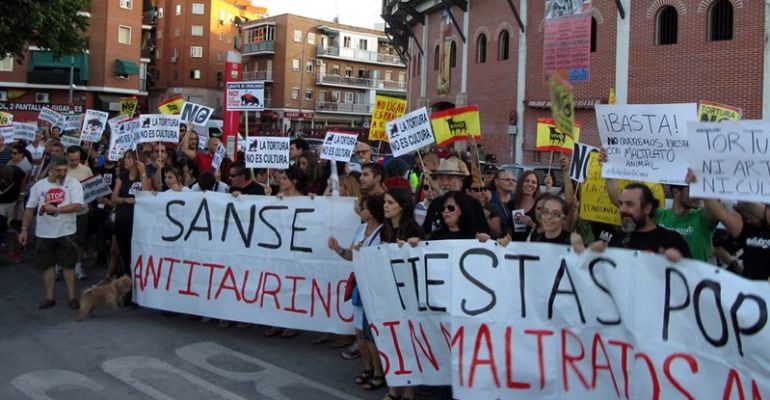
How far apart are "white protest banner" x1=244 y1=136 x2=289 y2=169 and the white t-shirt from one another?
198 cm

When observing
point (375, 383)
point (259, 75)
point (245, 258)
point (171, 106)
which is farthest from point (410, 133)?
point (259, 75)

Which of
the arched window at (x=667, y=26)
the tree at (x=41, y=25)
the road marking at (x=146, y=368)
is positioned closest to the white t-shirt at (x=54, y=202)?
the road marking at (x=146, y=368)

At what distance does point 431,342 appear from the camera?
17.2 feet

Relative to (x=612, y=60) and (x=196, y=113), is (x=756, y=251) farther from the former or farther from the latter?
(x=612, y=60)

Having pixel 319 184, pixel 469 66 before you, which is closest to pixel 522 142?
pixel 469 66

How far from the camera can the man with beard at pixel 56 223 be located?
8.11 metres

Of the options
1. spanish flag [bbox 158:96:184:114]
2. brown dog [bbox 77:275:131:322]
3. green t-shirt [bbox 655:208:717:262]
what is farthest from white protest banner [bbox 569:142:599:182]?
spanish flag [bbox 158:96:184:114]

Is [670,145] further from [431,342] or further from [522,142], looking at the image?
[522,142]

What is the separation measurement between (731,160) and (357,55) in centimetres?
7409

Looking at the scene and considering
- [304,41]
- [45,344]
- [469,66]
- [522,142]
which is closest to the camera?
[45,344]

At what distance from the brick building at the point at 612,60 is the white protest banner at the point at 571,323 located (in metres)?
17.5

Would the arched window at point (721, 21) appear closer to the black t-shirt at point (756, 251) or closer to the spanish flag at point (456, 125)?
the spanish flag at point (456, 125)

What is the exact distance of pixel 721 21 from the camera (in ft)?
69.5

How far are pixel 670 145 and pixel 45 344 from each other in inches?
225
